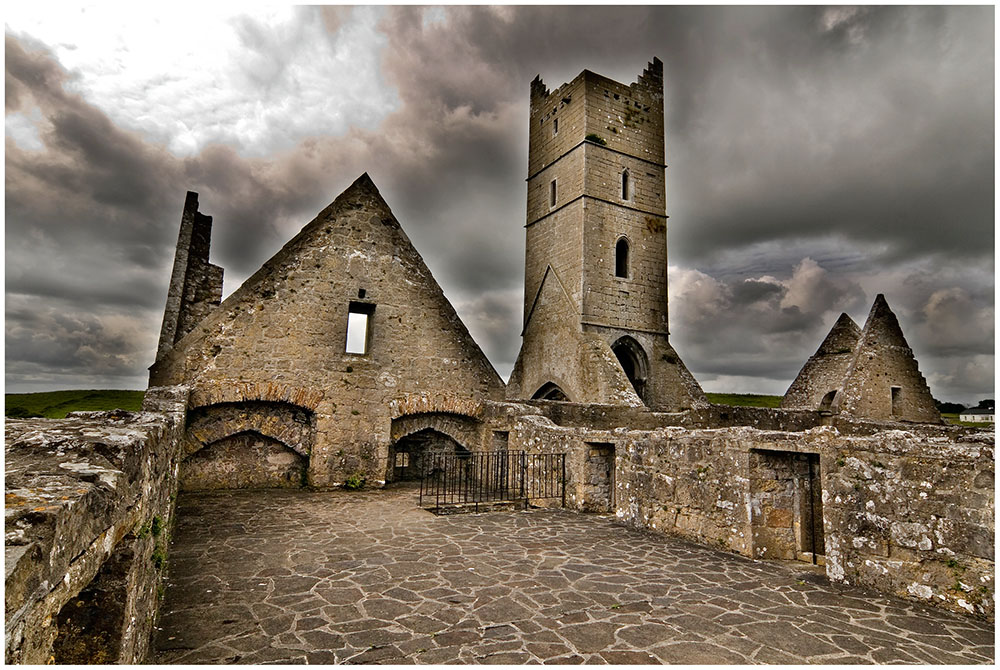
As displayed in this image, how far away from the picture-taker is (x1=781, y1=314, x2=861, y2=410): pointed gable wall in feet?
60.1

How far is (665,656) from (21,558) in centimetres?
372

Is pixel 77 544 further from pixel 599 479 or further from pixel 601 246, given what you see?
pixel 601 246

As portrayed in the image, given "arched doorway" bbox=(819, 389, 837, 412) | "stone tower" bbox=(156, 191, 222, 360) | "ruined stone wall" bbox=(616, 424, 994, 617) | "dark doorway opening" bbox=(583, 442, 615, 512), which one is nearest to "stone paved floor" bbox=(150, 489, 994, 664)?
"ruined stone wall" bbox=(616, 424, 994, 617)

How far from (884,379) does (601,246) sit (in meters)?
11.1

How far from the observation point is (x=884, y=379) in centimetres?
1683

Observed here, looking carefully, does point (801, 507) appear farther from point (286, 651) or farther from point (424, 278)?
point (424, 278)

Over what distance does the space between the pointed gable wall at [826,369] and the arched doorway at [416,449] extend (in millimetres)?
12384

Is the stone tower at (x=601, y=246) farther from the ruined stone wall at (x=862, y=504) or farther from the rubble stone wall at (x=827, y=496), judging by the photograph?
the ruined stone wall at (x=862, y=504)

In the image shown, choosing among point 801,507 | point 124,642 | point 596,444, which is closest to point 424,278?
point 596,444

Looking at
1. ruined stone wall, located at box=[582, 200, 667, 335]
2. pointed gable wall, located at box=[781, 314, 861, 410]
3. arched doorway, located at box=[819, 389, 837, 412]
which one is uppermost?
ruined stone wall, located at box=[582, 200, 667, 335]

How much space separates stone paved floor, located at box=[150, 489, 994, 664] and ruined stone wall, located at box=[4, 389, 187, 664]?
3.74 feet

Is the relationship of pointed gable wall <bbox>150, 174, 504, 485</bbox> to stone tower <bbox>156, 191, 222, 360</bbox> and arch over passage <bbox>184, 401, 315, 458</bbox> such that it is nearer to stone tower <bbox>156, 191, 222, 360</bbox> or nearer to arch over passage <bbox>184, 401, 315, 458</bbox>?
arch over passage <bbox>184, 401, 315, 458</bbox>

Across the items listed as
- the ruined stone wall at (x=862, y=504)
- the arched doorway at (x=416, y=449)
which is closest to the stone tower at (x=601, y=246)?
the arched doorway at (x=416, y=449)

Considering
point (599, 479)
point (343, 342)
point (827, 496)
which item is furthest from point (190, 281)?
point (827, 496)
